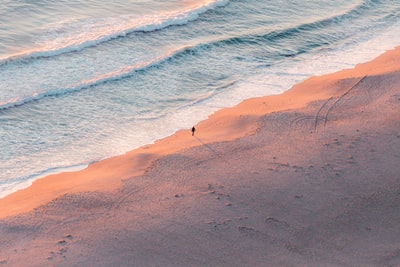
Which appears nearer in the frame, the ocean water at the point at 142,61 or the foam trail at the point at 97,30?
the ocean water at the point at 142,61

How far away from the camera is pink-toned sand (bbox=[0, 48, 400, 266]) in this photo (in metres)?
10.5

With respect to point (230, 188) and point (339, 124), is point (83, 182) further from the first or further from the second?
point (339, 124)

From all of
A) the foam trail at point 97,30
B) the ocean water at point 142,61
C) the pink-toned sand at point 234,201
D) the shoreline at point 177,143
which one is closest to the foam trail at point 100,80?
the ocean water at point 142,61

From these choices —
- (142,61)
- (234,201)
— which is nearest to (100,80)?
(142,61)

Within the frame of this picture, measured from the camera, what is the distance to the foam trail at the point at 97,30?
1873 centimetres

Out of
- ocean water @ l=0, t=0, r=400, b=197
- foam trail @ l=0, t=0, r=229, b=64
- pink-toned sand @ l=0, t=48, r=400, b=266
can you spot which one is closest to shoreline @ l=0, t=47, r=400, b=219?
pink-toned sand @ l=0, t=48, r=400, b=266

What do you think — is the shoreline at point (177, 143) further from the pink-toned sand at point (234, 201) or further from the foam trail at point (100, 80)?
the foam trail at point (100, 80)

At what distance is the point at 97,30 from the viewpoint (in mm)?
20297

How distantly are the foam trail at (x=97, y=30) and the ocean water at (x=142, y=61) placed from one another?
3 cm

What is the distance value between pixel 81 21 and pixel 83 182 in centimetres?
946

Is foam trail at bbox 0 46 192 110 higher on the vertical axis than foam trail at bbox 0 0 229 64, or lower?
lower

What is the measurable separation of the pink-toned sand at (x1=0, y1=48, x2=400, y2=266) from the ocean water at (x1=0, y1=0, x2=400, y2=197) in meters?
1.23

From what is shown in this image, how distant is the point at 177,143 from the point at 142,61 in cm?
524

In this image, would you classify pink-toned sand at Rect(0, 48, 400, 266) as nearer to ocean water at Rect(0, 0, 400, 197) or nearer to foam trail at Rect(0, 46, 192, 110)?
ocean water at Rect(0, 0, 400, 197)
